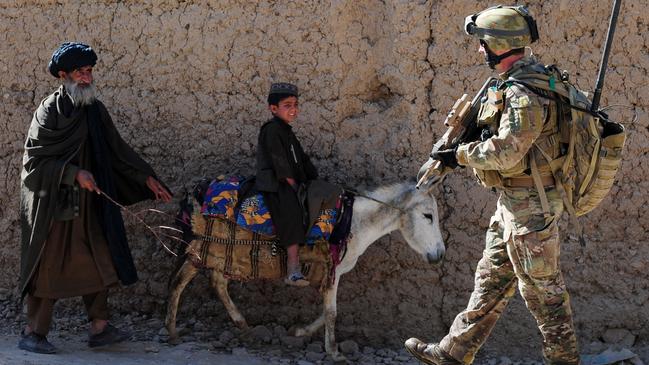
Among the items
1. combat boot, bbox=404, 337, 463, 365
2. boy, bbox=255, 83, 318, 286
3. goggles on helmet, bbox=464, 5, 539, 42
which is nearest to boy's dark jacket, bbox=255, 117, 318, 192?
boy, bbox=255, 83, 318, 286

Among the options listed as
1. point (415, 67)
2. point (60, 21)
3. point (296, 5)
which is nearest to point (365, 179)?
point (415, 67)

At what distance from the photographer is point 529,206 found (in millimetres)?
4715

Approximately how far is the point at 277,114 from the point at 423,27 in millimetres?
1122

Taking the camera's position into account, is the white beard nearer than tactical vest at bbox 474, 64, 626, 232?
No

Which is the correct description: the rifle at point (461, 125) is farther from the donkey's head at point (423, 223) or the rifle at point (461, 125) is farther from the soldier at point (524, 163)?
the donkey's head at point (423, 223)

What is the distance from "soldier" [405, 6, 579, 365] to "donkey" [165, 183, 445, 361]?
112 centimetres

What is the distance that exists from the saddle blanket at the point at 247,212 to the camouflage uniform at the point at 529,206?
1282 millimetres

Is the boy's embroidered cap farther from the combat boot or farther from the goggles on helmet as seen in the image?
the combat boot

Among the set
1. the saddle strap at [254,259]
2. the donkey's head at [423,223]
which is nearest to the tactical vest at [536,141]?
the donkey's head at [423,223]

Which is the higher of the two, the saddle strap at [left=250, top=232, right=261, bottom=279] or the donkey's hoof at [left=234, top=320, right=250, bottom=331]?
the saddle strap at [left=250, top=232, right=261, bottom=279]

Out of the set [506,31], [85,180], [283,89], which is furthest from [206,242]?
[506,31]

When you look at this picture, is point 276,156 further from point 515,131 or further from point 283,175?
point 515,131

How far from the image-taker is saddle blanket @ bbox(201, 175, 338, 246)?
5.81m

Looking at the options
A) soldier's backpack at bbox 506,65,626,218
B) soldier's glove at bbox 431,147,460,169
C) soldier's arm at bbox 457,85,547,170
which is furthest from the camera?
soldier's glove at bbox 431,147,460,169
